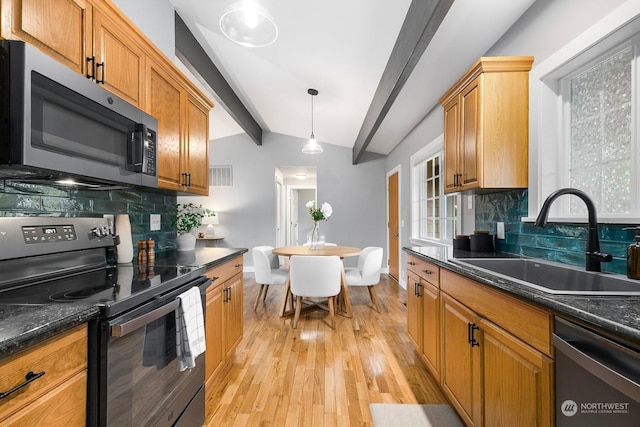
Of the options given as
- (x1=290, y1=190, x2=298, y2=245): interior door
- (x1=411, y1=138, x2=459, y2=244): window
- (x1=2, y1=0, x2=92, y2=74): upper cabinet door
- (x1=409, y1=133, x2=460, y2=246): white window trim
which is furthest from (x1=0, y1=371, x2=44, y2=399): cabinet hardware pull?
(x1=290, y1=190, x2=298, y2=245): interior door

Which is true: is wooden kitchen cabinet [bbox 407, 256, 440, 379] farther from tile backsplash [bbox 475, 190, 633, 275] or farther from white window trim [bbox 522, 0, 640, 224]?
white window trim [bbox 522, 0, 640, 224]

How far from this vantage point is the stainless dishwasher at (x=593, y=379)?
2.17 ft

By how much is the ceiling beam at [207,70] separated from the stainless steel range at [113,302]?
81.7 inches

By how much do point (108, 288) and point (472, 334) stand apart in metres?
1.54

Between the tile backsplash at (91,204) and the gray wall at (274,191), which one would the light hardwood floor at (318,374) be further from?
the gray wall at (274,191)

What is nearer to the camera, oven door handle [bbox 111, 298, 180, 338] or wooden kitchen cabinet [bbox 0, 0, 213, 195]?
oven door handle [bbox 111, 298, 180, 338]

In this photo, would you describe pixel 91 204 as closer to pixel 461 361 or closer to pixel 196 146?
pixel 196 146

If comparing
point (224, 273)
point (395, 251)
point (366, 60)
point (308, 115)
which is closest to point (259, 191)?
point (308, 115)

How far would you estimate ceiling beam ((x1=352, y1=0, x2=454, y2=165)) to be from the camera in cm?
168

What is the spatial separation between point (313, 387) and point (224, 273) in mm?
976

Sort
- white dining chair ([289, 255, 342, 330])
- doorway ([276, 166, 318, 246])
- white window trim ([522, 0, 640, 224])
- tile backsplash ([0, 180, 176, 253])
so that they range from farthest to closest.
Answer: doorway ([276, 166, 318, 246]), white dining chair ([289, 255, 342, 330]), white window trim ([522, 0, 640, 224]), tile backsplash ([0, 180, 176, 253])

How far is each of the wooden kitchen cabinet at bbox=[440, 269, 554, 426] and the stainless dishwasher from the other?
4cm

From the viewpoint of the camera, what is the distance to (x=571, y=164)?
1.70 metres

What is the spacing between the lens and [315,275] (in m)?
2.91
